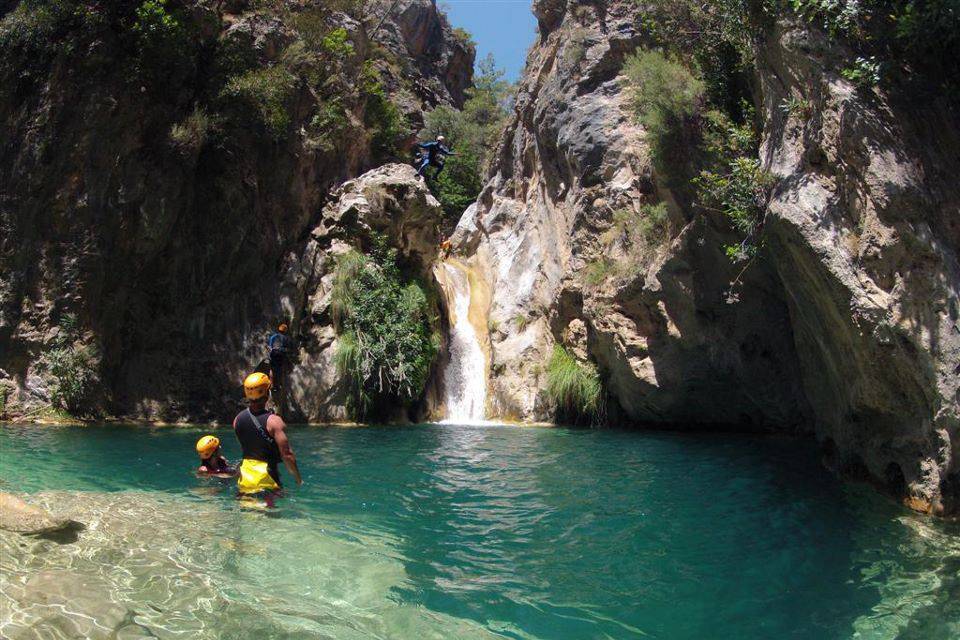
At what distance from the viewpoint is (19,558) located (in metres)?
4.47

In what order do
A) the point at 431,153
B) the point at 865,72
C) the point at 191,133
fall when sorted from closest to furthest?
the point at 865,72 → the point at 191,133 → the point at 431,153

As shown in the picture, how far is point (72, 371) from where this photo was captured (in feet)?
53.2

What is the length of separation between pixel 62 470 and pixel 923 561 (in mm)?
10916

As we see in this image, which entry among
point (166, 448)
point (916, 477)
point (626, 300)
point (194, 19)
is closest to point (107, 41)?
point (194, 19)

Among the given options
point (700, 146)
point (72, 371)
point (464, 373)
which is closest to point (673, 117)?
point (700, 146)

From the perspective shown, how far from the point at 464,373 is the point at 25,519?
686 inches

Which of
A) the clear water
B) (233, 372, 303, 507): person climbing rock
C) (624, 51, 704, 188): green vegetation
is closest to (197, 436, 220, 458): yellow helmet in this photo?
the clear water

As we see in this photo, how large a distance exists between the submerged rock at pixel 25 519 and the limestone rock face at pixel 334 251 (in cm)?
1350

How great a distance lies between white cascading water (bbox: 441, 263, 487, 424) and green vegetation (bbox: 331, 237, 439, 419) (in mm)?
1428

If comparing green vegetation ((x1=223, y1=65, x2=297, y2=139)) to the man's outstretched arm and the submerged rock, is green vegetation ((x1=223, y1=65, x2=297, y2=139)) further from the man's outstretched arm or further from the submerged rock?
the submerged rock

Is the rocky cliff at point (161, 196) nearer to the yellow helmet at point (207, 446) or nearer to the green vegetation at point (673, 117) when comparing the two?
the green vegetation at point (673, 117)

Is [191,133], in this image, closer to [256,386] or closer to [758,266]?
[256,386]

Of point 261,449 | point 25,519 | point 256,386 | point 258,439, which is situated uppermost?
point 256,386

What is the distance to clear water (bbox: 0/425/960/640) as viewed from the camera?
4.57 metres
